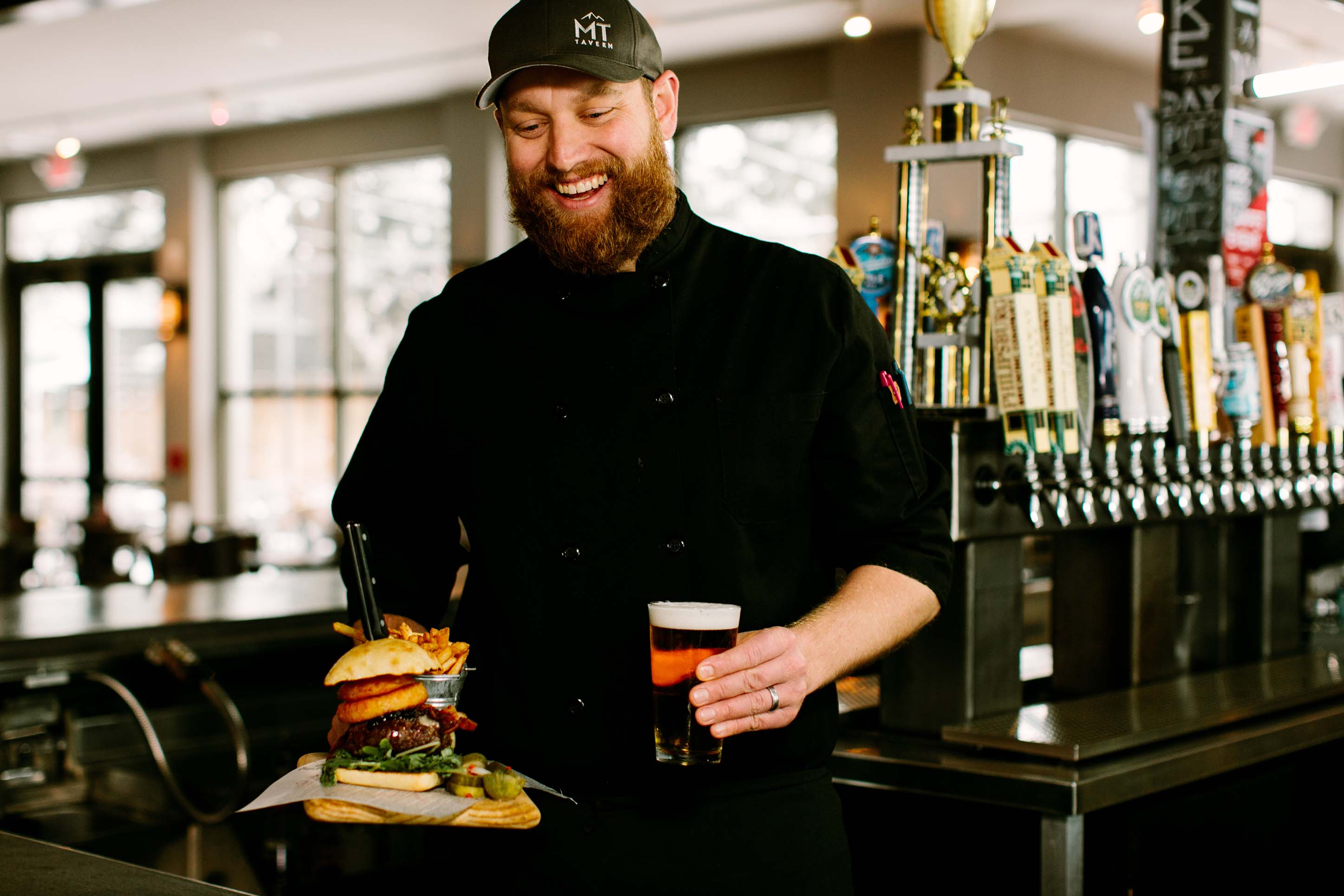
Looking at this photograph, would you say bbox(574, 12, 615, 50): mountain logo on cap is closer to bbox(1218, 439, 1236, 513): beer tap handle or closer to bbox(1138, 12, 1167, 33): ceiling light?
bbox(1218, 439, 1236, 513): beer tap handle

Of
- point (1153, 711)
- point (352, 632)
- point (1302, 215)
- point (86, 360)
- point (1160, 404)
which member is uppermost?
point (1302, 215)

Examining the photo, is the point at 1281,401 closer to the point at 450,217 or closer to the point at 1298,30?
the point at 1298,30

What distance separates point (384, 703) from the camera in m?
1.18

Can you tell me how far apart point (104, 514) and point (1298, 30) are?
7.10 meters

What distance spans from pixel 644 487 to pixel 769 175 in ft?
20.7

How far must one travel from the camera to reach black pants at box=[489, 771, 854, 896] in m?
1.39

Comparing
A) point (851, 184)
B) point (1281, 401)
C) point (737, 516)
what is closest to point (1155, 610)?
point (1281, 401)

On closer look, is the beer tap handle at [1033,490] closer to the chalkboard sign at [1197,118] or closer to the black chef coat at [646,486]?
the black chef coat at [646,486]

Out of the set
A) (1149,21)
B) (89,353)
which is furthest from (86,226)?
(1149,21)

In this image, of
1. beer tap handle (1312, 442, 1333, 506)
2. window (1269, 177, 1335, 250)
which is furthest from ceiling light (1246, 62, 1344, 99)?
window (1269, 177, 1335, 250)

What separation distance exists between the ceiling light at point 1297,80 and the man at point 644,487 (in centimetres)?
136

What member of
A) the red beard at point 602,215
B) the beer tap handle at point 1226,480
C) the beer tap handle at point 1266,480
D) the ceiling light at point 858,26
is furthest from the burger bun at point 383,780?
the ceiling light at point 858,26

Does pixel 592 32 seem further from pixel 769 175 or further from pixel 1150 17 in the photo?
pixel 769 175

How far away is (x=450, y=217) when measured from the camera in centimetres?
829
